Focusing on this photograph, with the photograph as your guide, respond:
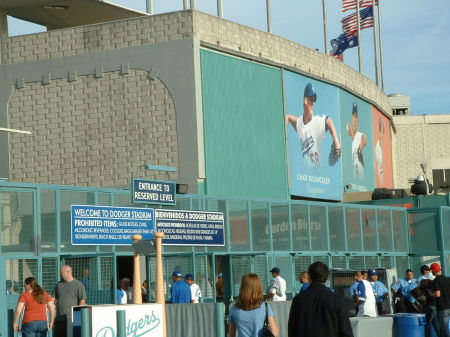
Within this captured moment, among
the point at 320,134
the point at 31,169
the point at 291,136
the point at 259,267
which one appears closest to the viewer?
the point at 259,267

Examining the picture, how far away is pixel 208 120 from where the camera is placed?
39.4 meters

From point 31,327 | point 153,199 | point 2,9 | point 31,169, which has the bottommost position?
point 31,327

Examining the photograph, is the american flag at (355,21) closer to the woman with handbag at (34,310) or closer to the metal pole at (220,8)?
the metal pole at (220,8)

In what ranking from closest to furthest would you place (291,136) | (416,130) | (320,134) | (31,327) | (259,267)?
(31,327) → (259,267) → (291,136) → (320,134) → (416,130)

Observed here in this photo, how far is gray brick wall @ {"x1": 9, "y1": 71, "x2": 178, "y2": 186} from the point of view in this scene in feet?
131

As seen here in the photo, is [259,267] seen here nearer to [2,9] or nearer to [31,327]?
[31,327]

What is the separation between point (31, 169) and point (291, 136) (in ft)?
35.8

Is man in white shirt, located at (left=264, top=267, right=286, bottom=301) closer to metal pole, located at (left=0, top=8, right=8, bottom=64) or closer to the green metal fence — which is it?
the green metal fence

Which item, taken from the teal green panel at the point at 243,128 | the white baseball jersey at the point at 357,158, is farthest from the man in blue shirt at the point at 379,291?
the white baseball jersey at the point at 357,158

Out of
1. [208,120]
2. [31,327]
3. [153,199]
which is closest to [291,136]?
[208,120]

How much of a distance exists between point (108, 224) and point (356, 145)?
33715 millimetres

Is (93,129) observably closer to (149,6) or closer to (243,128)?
(243,128)

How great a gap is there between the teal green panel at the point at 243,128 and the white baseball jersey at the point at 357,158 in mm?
10365

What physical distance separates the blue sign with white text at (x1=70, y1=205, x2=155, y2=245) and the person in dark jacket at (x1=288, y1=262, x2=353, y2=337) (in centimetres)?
1144
